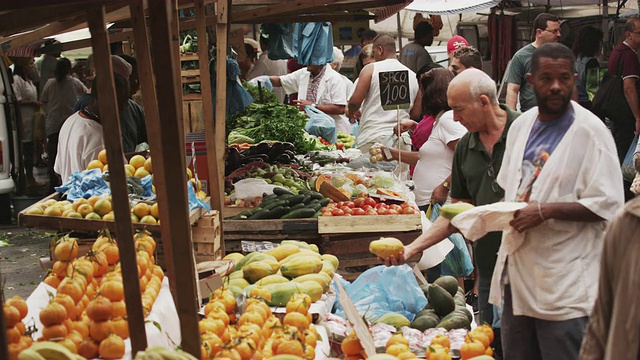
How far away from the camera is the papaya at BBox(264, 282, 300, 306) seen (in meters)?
5.26

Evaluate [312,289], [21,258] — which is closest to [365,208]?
[312,289]

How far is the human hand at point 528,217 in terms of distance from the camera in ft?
13.7

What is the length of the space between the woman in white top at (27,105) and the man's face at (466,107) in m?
11.9

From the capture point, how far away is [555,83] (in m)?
4.25

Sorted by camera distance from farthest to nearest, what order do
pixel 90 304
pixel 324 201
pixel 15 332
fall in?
pixel 324 201, pixel 90 304, pixel 15 332

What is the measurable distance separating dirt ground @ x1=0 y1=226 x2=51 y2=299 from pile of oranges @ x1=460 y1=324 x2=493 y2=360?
194 inches

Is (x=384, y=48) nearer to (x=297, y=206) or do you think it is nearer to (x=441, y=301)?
(x=297, y=206)

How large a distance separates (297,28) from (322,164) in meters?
3.88

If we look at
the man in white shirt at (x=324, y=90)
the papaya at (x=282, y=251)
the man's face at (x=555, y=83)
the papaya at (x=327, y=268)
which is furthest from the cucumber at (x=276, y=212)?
the man in white shirt at (x=324, y=90)

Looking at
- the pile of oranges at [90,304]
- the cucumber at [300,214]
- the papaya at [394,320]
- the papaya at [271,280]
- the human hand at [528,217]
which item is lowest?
the papaya at [394,320]

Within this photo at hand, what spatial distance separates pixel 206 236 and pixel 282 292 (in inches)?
35.4

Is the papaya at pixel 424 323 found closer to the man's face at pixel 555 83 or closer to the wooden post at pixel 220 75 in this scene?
the wooden post at pixel 220 75

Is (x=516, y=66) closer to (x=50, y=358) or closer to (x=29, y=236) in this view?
(x=29, y=236)

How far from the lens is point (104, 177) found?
6.17m
